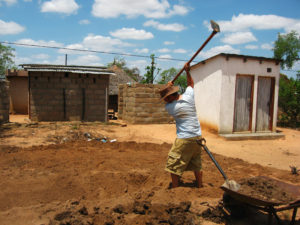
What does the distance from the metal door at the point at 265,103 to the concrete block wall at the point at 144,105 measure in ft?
14.5

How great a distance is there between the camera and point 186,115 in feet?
12.0

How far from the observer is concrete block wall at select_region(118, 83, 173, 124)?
1201 centimetres

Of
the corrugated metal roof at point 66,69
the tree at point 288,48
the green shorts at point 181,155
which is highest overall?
the tree at point 288,48

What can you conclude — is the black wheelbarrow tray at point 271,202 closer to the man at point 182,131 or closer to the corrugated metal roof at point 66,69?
the man at point 182,131

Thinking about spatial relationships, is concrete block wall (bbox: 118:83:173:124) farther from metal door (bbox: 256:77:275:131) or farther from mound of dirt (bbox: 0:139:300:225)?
mound of dirt (bbox: 0:139:300:225)

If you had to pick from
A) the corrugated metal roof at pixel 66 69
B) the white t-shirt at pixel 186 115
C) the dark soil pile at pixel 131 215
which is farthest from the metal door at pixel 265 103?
the dark soil pile at pixel 131 215

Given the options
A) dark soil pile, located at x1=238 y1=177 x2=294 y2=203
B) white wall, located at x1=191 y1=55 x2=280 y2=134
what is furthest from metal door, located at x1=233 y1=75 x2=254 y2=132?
dark soil pile, located at x1=238 y1=177 x2=294 y2=203

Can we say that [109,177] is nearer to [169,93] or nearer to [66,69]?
[169,93]

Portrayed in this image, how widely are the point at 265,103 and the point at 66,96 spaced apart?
8.32 meters

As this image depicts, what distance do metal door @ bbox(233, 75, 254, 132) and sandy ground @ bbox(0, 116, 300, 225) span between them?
3.12 ft

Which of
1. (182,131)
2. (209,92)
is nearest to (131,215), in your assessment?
(182,131)

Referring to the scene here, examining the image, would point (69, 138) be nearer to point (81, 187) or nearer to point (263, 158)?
point (81, 187)

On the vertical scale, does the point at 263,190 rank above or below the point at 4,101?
below

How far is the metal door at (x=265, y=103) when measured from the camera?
9.80 meters
